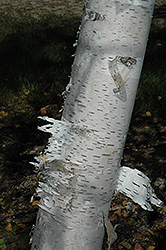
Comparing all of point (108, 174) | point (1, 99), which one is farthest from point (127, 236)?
point (1, 99)

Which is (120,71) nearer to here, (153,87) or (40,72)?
(153,87)

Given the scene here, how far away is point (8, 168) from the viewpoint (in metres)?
2.49

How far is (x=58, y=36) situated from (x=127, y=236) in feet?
13.2

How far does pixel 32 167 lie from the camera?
8.29ft

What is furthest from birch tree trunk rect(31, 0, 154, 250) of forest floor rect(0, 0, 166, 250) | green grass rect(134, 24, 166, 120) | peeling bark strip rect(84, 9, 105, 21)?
green grass rect(134, 24, 166, 120)

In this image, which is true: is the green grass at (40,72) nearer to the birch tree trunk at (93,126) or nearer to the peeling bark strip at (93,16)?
the birch tree trunk at (93,126)

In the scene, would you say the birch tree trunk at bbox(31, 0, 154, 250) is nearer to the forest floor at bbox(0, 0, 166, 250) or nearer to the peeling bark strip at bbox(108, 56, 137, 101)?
the peeling bark strip at bbox(108, 56, 137, 101)

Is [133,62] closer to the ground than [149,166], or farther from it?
farther from it

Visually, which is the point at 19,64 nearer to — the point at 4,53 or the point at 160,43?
the point at 4,53

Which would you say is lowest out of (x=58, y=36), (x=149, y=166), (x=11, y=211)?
(x=11, y=211)

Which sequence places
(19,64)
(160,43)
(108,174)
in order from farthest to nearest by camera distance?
(160,43) < (19,64) < (108,174)

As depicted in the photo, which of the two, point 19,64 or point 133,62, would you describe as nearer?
point 133,62

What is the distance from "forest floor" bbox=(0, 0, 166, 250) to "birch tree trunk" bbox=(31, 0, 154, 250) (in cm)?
37

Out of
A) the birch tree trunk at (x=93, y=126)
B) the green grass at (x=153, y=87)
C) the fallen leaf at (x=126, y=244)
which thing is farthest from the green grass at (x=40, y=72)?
the birch tree trunk at (x=93, y=126)
